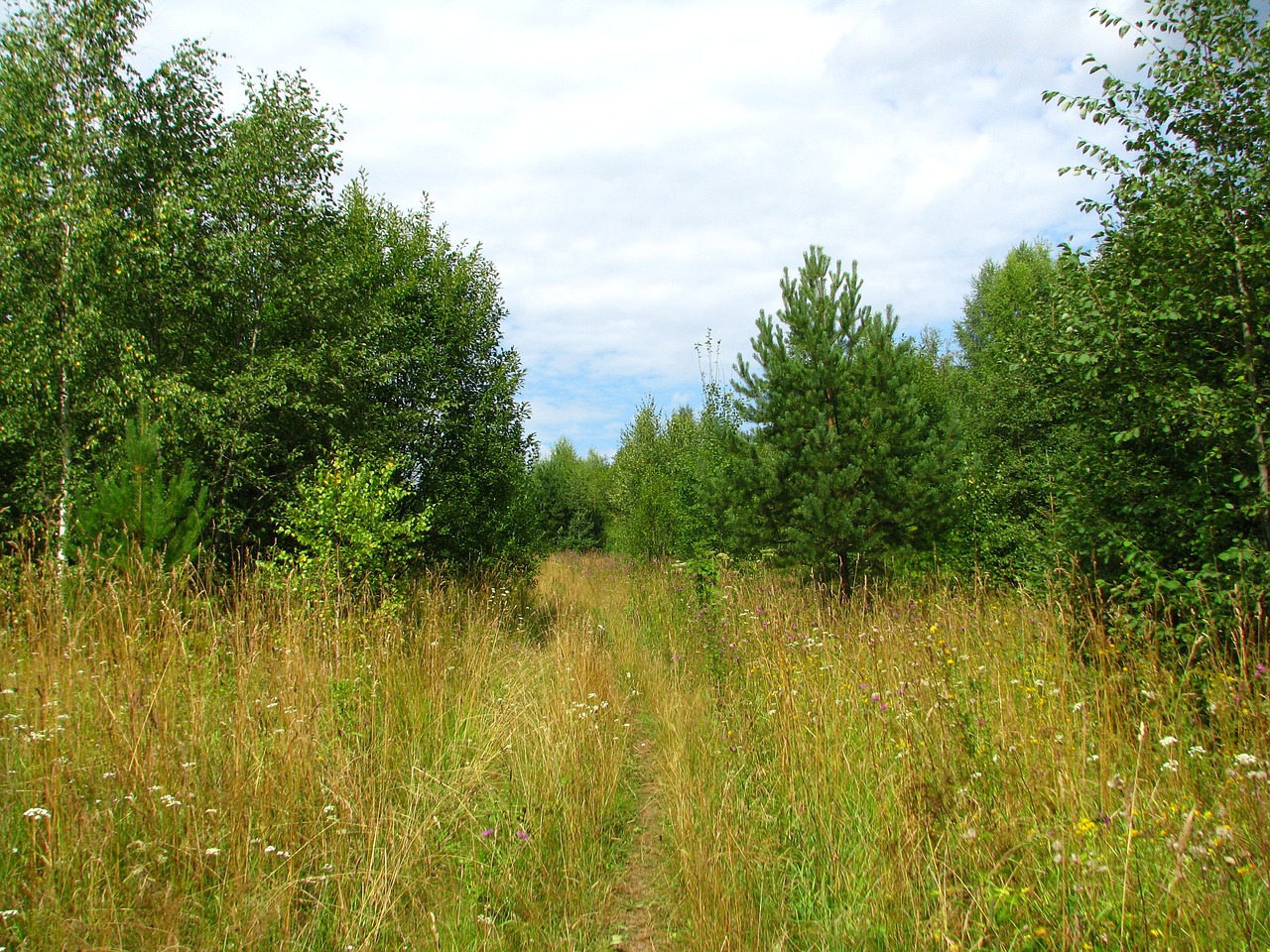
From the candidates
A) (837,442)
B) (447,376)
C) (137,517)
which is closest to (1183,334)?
(837,442)

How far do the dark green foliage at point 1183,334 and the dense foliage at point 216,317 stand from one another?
6940 millimetres

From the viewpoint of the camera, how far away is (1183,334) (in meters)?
4.11

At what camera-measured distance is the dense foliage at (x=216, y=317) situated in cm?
880

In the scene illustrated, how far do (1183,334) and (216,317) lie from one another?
1149 centimetres

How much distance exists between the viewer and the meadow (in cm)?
239

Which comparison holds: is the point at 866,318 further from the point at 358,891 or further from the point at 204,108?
the point at 204,108

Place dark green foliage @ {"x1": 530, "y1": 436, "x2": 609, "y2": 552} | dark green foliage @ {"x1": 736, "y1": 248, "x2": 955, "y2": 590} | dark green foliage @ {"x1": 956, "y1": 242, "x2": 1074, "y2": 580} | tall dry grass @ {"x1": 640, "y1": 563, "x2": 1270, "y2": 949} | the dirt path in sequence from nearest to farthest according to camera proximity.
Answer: tall dry grass @ {"x1": 640, "y1": 563, "x2": 1270, "y2": 949}
the dirt path
dark green foliage @ {"x1": 956, "y1": 242, "x2": 1074, "y2": 580}
dark green foliage @ {"x1": 736, "y1": 248, "x2": 955, "y2": 590}
dark green foliage @ {"x1": 530, "y1": 436, "x2": 609, "y2": 552}

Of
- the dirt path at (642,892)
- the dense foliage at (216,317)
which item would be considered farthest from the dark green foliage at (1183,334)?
the dense foliage at (216,317)

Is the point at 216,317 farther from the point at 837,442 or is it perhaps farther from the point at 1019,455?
the point at 1019,455

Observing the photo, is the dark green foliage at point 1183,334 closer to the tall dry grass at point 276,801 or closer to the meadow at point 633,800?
the meadow at point 633,800

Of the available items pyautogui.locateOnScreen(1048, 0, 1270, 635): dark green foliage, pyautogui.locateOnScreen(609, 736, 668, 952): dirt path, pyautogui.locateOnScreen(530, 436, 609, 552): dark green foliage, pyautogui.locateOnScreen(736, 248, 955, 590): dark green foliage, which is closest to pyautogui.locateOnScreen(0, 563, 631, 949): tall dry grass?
pyautogui.locateOnScreen(609, 736, 668, 952): dirt path

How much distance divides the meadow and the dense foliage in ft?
14.1

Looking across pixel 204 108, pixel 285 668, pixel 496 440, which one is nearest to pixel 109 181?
pixel 204 108

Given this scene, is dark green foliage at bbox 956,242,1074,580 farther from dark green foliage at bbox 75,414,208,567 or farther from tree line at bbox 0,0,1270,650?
dark green foliage at bbox 75,414,208,567
